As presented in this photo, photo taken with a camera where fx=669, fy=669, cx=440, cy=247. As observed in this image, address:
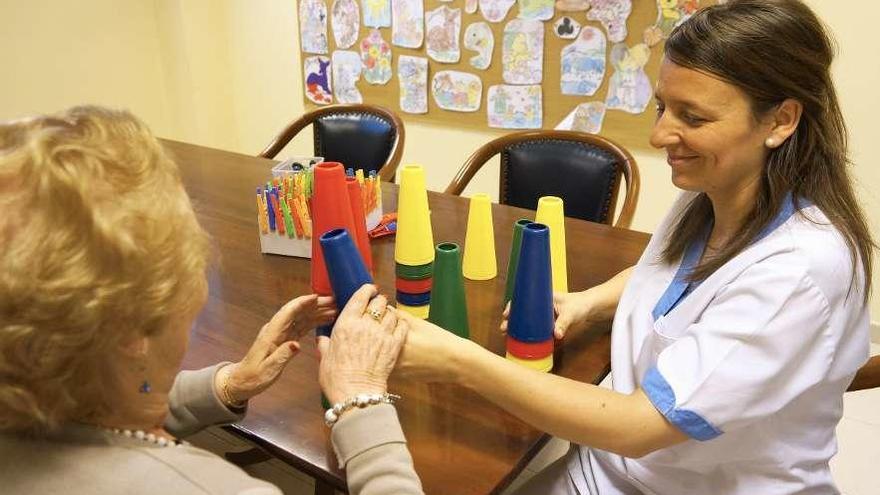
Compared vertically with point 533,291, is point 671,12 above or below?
above

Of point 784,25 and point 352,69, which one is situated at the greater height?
point 784,25

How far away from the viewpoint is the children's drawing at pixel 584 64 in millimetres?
2730

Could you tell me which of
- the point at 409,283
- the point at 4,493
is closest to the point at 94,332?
the point at 4,493

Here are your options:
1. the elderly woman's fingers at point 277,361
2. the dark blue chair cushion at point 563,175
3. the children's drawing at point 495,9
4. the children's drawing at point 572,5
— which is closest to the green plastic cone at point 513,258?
the elderly woman's fingers at point 277,361

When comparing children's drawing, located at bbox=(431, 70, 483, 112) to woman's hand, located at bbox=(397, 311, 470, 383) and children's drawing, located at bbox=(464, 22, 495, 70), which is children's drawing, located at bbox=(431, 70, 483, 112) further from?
woman's hand, located at bbox=(397, 311, 470, 383)

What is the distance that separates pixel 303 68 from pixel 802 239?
3.21m

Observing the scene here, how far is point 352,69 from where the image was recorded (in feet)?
11.4

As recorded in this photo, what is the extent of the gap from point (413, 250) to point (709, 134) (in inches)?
20.2

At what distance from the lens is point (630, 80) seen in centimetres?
271

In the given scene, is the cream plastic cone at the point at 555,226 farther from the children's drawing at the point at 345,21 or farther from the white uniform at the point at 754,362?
the children's drawing at the point at 345,21

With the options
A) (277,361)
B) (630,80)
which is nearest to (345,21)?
(630,80)

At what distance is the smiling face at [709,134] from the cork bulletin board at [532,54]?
1.72m

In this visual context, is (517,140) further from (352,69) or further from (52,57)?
(52,57)

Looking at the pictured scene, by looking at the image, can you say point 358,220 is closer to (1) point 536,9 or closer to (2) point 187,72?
(1) point 536,9
